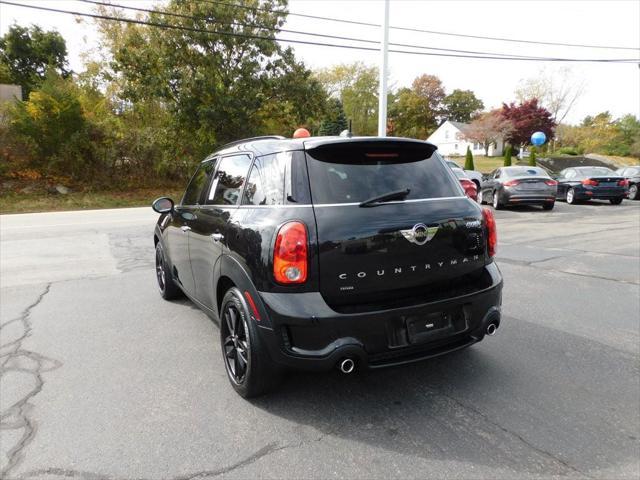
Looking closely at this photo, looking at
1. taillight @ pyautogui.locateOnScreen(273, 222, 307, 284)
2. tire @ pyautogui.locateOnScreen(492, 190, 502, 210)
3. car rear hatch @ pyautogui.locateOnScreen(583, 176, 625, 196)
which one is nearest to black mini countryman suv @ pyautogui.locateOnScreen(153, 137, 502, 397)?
taillight @ pyautogui.locateOnScreen(273, 222, 307, 284)

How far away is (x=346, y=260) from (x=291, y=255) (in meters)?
0.32

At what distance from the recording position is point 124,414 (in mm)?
2893

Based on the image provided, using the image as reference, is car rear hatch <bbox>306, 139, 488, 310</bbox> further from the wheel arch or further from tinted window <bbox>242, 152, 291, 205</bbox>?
the wheel arch

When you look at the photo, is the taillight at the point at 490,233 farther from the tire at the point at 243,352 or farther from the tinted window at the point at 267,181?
A: the tire at the point at 243,352

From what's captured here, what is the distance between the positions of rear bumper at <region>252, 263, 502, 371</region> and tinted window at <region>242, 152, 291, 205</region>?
650 millimetres

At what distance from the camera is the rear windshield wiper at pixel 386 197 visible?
2.78 metres

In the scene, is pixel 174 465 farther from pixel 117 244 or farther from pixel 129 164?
pixel 129 164

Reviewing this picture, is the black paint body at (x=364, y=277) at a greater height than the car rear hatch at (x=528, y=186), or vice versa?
the black paint body at (x=364, y=277)

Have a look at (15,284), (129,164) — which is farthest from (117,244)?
(129,164)

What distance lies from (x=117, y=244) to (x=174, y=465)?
803 cm

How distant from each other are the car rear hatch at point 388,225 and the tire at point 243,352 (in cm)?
56

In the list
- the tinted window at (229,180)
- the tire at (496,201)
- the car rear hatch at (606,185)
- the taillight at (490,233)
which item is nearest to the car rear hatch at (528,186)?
the tire at (496,201)

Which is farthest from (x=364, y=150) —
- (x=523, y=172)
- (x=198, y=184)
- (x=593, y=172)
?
(x=593, y=172)

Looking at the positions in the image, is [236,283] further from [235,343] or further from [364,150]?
[364,150]
